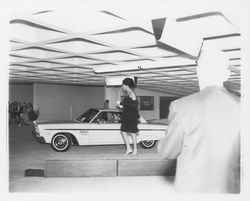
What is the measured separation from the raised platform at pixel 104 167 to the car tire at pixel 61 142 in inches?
110

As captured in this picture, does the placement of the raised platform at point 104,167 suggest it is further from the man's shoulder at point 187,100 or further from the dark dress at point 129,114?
the man's shoulder at point 187,100

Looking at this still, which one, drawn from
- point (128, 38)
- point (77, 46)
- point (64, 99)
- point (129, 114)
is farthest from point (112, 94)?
point (128, 38)

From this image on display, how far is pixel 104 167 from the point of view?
18.8 feet

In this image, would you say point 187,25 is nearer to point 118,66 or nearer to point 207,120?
point 207,120

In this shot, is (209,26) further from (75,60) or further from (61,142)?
(61,142)

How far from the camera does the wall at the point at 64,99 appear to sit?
18344 mm

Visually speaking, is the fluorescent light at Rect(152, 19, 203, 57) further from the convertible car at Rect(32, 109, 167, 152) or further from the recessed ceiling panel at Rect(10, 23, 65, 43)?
the convertible car at Rect(32, 109, 167, 152)

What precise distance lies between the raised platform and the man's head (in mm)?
3848

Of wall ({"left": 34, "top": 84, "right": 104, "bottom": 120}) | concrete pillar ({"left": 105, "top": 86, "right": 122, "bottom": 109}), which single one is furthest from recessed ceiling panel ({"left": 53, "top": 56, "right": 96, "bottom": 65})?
wall ({"left": 34, "top": 84, "right": 104, "bottom": 120})

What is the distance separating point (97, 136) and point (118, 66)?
2.46 metres

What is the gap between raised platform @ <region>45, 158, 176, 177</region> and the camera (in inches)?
223

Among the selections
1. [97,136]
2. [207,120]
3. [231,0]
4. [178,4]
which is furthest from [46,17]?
[97,136]

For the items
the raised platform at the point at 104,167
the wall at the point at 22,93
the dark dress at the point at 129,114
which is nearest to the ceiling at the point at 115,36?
the dark dress at the point at 129,114

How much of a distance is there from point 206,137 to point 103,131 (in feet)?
21.9
